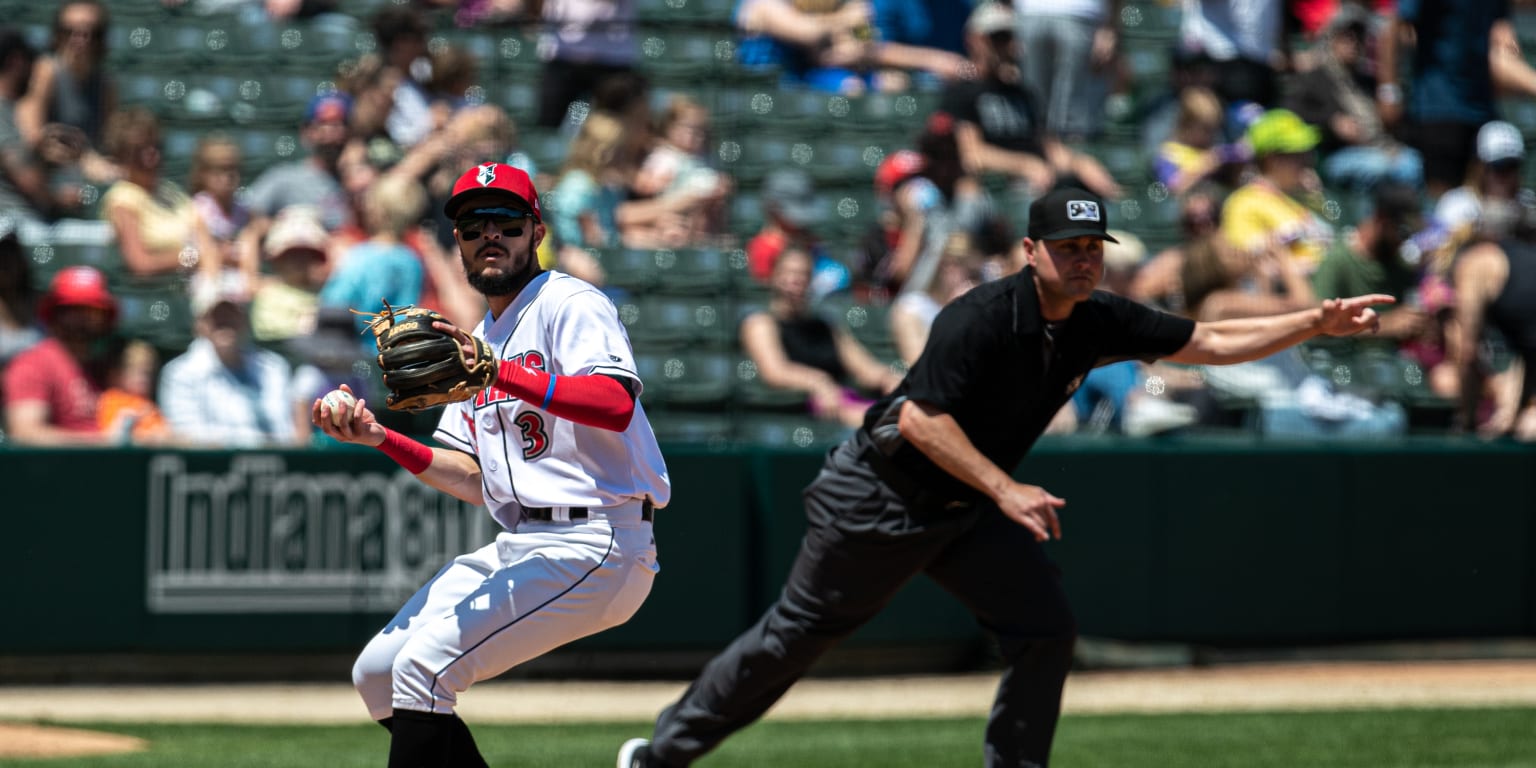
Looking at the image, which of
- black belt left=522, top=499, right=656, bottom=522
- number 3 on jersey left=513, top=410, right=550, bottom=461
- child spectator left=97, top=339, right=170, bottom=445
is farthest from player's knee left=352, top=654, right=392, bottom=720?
child spectator left=97, top=339, right=170, bottom=445

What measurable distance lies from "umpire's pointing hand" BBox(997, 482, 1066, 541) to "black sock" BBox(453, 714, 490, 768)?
1556 mm

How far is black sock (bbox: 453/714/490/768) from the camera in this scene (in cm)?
437

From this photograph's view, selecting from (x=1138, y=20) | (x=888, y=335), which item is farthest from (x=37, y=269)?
(x=1138, y=20)

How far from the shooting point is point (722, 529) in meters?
9.57

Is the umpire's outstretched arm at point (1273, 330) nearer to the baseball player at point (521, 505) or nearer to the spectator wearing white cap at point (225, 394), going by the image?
the baseball player at point (521, 505)

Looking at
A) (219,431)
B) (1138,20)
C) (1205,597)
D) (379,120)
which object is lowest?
(1205,597)

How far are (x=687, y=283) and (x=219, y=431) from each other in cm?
272

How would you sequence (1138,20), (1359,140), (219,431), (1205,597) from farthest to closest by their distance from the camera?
(1138,20) → (1359,140) → (1205,597) → (219,431)

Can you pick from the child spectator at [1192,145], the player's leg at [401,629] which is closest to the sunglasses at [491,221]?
the player's leg at [401,629]

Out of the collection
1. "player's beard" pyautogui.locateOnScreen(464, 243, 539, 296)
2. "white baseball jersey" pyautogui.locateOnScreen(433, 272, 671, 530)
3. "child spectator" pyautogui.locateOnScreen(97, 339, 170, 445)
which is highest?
"player's beard" pyautogui.locateOnScreen(464, 243, 539, 296)

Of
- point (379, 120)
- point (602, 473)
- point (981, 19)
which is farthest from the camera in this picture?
point (981, 19)

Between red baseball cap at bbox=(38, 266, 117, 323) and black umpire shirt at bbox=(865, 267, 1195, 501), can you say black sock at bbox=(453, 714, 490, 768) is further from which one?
red baseball cap at bbox=(38, 266, 117, 323)

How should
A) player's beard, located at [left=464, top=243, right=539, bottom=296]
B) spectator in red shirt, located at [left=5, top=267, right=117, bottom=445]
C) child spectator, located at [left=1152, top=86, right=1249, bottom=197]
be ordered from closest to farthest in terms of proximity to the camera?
player's beard, located at [left=464, top=243, right=539, bottom=296] < spectator in red shirt, located at [left=5, top=267, right=117, bottom=445] < child spectator, located at [left=1152, top=86, right=1249, bottom=197]

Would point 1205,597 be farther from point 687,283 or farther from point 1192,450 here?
point 687,283
